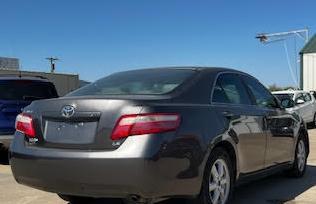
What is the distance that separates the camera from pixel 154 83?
239 inches

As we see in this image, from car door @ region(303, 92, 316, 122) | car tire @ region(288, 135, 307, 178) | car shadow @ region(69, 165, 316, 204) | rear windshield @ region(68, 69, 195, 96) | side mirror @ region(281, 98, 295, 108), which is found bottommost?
car door @ region(303, 92, 316, 122)

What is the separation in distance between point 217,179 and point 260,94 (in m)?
1.97

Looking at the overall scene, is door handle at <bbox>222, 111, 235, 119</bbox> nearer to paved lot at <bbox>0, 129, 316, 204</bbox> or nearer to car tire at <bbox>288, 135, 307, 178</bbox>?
paved lot at <bbox>0, 129, 316, 204</bbox>

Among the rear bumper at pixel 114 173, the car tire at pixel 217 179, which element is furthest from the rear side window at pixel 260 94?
the rear bumper at pixel 114 173

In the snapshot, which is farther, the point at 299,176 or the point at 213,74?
the point at 299,176

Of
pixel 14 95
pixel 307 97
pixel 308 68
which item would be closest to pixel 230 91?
pixel 14 95

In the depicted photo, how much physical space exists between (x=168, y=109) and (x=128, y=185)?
768 mm

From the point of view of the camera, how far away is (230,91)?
21.8 ft

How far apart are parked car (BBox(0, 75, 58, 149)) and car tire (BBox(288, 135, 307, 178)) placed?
191 inches

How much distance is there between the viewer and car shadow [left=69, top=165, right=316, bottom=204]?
22.4 ft

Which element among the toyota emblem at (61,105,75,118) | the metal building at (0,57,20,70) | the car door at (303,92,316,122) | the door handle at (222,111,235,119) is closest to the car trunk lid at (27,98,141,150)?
the toyota emblem at (61,105,75,118)

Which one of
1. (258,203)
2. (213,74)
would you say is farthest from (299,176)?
(213,74)

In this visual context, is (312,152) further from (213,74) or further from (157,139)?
(157,139)

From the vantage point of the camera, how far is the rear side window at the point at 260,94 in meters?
7.25
